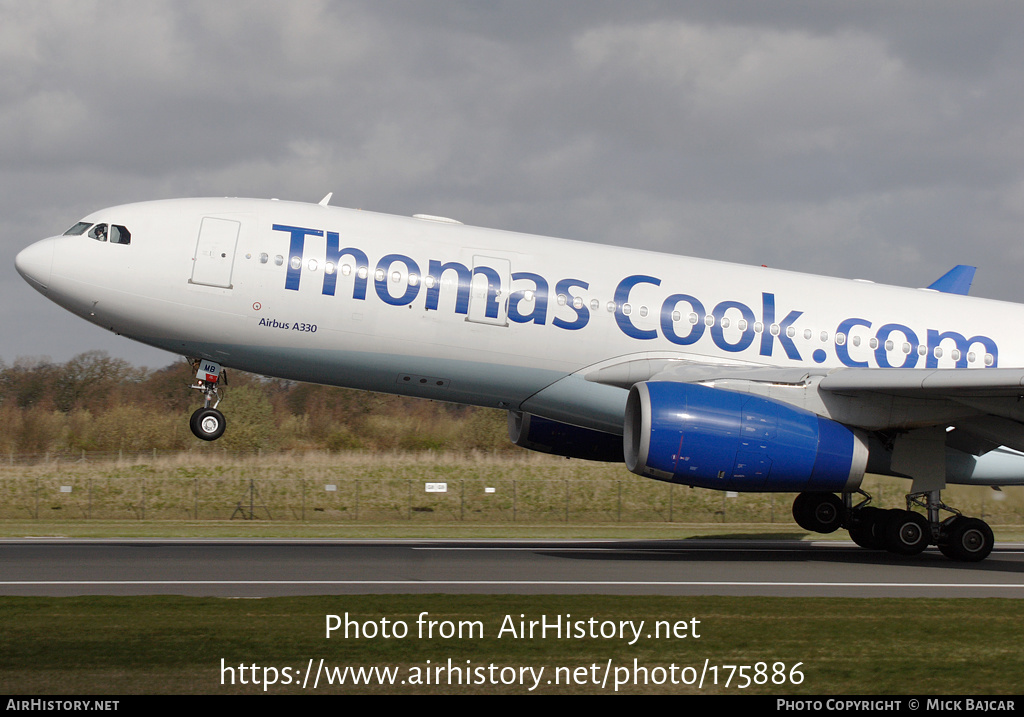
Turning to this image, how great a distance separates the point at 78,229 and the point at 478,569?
937cm

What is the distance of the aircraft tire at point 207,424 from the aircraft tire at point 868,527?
13.2 meters

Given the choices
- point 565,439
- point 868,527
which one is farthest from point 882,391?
point 565,439

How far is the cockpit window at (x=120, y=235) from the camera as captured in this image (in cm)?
1741

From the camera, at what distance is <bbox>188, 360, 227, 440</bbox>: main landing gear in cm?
1769

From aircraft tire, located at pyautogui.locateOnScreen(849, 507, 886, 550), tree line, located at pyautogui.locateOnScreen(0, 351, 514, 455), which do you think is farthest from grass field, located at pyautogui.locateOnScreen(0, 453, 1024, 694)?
tree line, located at pyautogui.locateOnScreen(0, 351, 514, 455)

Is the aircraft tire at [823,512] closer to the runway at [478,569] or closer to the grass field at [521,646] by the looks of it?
the runway at [478,569]

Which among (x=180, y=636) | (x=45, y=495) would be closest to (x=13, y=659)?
(x=180, y=636)

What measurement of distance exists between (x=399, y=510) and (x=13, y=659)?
28687 mm

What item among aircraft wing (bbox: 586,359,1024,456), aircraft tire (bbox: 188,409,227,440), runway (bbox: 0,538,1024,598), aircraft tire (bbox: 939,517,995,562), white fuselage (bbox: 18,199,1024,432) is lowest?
runway (bbox: 0,538,1024,598)

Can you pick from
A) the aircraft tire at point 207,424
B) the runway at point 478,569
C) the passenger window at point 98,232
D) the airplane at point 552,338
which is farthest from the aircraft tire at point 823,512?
the passenger window at point 98,232

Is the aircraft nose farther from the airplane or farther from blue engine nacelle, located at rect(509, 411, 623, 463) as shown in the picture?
blue engine nacelle, located at rect(509, 411, 623, 463)

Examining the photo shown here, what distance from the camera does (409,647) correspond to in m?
9.20

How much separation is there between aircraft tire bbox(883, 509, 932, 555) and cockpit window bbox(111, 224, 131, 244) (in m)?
15.1

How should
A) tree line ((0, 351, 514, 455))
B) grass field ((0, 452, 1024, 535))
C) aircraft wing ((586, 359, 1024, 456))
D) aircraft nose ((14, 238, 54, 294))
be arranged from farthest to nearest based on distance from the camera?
tree line ((0, 351, 514, 455)), grass field ((0, 452, 1024, 535)), aircraft nose ((14, 238, 54, 294)), aircraft wing ((586, 359, 1024, 456))
